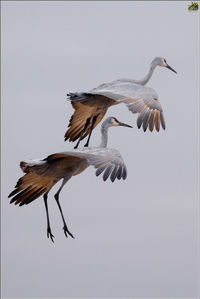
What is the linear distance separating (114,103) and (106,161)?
2.68 m

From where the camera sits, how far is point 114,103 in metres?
17.1

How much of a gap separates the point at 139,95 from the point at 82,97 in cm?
122

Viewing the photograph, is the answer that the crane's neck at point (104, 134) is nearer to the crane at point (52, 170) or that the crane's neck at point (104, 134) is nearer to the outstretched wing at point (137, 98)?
the crane at point (52, 170)

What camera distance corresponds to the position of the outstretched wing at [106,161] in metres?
14.4

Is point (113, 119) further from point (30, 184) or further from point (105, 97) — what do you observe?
point (30, 184)

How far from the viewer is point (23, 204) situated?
647 inches

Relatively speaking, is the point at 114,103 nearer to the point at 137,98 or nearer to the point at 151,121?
the point at 137,98

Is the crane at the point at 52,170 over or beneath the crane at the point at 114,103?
beneath

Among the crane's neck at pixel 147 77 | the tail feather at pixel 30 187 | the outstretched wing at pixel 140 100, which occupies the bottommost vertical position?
the tail feather at pixel 30 187

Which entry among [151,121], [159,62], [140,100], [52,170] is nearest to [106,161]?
[151,121]

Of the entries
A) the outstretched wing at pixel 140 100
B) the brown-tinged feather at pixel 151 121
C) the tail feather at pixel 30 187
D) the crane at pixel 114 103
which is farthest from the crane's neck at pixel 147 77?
the tail feather at pixel 30 187

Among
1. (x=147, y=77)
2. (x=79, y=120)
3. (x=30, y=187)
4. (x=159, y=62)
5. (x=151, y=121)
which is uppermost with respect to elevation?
(x=159, y=62)

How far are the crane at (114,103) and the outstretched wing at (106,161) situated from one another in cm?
80

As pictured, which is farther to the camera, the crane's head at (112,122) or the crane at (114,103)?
the crane's head at (112,122)
